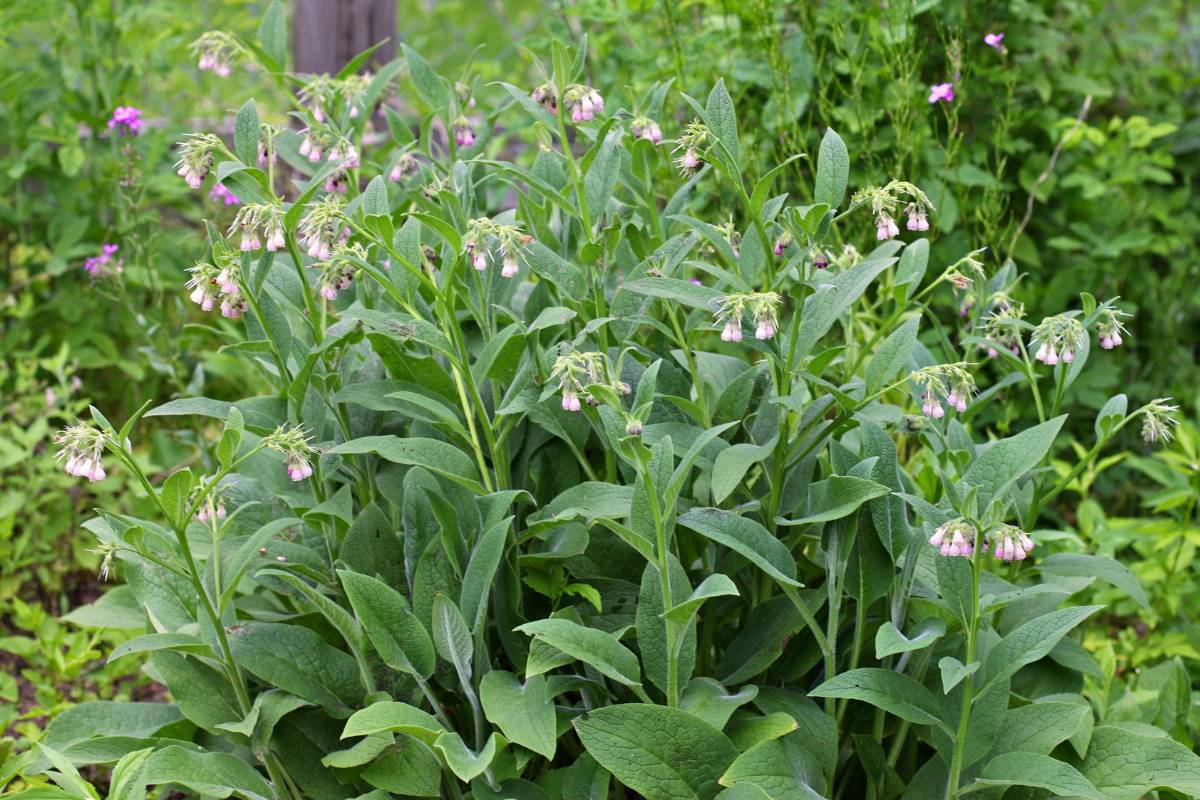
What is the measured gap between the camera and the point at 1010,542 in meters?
1.50

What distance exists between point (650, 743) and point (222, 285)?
844 millimetres

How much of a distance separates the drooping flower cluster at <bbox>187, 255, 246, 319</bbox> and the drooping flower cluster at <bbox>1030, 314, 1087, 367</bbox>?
1097mm

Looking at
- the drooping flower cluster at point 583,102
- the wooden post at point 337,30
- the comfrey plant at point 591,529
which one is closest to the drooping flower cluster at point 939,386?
the comfrey plant at point 591,529

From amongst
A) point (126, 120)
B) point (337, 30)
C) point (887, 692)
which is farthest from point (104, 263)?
point (887, 692)

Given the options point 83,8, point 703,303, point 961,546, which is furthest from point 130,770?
point 83,8

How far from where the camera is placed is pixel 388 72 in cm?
222

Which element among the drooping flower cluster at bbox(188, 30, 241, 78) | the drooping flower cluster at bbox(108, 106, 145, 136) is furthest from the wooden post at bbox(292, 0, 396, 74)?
the drooping flower cluster at bbox(188, 30, 241, 78)

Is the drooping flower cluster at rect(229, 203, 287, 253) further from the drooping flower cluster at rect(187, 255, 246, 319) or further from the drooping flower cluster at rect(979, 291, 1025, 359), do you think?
the drooping flower cluster at rect(979, 291, 1025, 359)

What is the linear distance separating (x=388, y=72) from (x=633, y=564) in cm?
97

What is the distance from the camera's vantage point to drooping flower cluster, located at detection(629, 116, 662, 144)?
1875 millimetres

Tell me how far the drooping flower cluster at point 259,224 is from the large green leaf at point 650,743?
0.76 metres

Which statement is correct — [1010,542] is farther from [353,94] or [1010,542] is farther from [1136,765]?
[353,94]

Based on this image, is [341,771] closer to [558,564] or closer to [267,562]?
[267,562]

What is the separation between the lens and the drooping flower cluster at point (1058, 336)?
169cm
